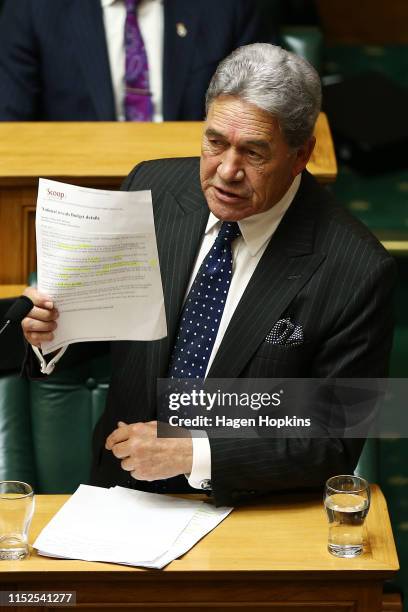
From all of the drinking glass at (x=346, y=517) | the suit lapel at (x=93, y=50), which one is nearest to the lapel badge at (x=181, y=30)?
the suit lapel at (x=93, y=50)

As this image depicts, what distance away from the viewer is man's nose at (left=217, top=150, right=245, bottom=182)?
183 centimetres

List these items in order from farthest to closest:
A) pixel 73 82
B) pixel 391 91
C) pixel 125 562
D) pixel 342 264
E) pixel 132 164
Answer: pixel 391 91 < pixel 73 82 < pixel 132 164 < pixel 342 264 < pixel 125 562

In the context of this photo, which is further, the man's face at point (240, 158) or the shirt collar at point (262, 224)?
the shirt collar at point (262, 224)

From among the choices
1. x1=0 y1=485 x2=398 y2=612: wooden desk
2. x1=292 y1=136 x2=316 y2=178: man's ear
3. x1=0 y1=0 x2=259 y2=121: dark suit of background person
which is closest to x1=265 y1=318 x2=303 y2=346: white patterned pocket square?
x1=292 y1=136 x2=316 y2=178: man's ear

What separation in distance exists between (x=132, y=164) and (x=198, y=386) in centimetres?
56

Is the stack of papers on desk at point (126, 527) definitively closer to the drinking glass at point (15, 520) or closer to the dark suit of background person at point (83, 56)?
the drinking glass at point (15, 520)

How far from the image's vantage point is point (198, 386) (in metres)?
1.96

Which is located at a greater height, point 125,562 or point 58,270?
point 58,270

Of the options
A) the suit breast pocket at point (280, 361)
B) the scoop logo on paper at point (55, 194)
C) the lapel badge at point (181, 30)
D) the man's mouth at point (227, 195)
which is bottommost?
the suit breast pocket at point (280, 361)

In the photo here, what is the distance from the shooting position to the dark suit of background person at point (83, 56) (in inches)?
118

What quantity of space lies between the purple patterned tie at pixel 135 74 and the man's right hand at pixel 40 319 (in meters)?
1.39
